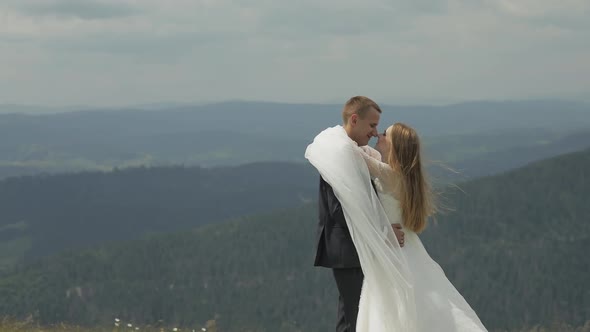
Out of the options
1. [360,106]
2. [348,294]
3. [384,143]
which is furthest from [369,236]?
[360,106]

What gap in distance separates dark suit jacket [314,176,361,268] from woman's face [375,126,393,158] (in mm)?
646

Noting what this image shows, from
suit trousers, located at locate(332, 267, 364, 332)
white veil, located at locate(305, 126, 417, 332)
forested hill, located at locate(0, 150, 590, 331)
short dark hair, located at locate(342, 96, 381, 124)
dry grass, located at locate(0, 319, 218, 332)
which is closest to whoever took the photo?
short dark hair, located at locate(342, 96, 381, 124)

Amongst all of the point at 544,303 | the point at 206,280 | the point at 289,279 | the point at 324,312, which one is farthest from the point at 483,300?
the point at 206,280

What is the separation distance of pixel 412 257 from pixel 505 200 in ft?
550

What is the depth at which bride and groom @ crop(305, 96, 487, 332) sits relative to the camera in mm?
8117

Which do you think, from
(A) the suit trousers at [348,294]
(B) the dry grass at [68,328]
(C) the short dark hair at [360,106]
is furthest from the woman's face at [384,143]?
(B) the dry grass at [68,328]

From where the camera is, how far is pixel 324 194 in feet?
27.4

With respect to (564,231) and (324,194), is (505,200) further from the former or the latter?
(324,194)

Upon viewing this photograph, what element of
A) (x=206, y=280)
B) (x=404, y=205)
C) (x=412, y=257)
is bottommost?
(x=206, y=280)

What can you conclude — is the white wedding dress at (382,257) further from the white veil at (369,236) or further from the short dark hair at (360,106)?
the short dark hair at (360,106)

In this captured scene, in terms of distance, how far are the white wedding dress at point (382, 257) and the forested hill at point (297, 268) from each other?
118270 mm

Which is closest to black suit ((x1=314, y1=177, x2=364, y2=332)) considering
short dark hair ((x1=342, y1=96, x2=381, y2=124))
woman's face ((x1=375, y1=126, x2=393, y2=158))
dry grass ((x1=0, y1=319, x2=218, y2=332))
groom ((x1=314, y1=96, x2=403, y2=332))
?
groom ((x1=314, y1=96, x2=403, y2=332))

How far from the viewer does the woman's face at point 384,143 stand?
27.0 ft

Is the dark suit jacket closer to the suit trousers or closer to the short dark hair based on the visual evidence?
the suit trousers
